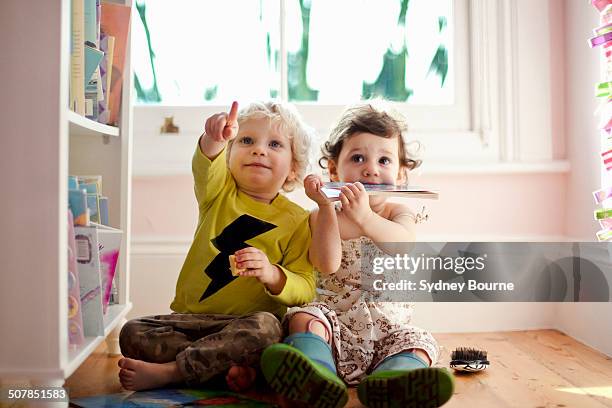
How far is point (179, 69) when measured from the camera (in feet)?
6.61

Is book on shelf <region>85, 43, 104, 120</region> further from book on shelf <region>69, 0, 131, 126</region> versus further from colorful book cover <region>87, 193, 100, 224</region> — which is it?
colorful book cover <region>87, 193, 100, 224</region>

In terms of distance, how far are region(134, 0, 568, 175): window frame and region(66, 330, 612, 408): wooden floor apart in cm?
48

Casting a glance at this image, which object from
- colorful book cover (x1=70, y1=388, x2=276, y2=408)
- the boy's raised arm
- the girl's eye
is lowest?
colorful book cover (x1=70, y1=388, x2=276, y2=408)

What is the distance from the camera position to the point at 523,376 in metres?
1.39

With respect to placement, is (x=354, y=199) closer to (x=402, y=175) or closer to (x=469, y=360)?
(x=402, y=175)

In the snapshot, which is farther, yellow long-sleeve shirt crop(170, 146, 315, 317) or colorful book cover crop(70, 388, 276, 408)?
yellow long-sleeve shirt crop(170, 146, 315, 317)

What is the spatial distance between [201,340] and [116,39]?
674 mm

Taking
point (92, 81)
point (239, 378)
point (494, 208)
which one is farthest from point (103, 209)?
point (494, 208)

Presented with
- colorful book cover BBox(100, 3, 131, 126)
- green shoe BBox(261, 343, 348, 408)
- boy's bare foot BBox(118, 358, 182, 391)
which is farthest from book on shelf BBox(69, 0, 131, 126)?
green shoe BBox(261, 343, 348, 408)

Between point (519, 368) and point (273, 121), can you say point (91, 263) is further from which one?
point (519, 368)

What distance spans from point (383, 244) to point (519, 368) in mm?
368

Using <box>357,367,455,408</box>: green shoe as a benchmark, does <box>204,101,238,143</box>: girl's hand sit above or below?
above

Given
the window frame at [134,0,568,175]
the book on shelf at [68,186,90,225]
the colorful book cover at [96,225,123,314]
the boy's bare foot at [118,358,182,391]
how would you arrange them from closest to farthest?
the book on shelf at [68,186,90,225] < the boy's bare foot at [118,358,182,391] < the colorful book cover at [96,225,123,314] < the window frame at [134,0,568,175]

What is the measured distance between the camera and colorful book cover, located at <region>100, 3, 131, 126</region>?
60.1 inches
